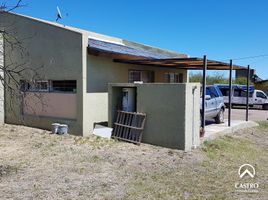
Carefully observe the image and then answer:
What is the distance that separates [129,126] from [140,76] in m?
5.62

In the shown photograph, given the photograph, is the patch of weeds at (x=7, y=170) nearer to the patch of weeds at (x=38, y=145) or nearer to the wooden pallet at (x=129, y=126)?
the patch of weeds at (x=38, y=145)

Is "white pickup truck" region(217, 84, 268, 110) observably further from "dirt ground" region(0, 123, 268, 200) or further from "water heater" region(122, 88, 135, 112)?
"water heater" region(122, 88, 135, 112)

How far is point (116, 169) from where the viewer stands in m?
7.97

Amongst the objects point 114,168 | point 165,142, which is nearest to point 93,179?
point 114,168

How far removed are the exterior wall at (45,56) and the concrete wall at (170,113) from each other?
2.75m

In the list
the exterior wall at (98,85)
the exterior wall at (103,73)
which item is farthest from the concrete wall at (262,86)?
the exterior wall at (98,85)

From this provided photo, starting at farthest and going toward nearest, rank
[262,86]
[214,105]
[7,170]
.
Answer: [262,86] < [214,105] < [7,170]

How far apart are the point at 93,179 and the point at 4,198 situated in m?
1.93

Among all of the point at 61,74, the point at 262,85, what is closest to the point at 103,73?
the point at 61,74

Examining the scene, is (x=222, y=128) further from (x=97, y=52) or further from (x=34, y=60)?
(x=34, y=60)

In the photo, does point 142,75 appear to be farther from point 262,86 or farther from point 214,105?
point 262,86

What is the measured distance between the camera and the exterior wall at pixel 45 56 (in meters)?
12.4

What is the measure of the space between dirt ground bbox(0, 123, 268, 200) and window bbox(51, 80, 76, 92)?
1.96 metres

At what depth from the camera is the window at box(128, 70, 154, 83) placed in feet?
52.0
